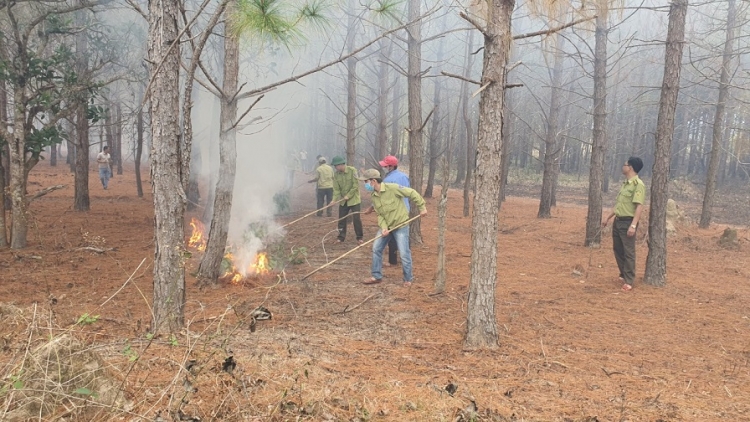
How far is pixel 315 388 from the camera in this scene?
3.52m

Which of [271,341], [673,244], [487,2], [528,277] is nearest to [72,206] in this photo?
[271,341]

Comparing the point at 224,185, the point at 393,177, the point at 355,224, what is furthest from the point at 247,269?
the point at 355,224

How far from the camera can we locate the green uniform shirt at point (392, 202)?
7332 millimetres

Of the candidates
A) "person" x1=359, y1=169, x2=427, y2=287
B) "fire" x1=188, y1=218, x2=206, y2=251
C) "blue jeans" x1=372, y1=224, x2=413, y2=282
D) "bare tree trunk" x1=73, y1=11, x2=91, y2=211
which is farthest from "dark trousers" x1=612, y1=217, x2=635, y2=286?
"bare tree trunk" x1=73, y1=11, x2=91, y2=211

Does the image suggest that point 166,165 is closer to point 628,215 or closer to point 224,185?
point 224,185

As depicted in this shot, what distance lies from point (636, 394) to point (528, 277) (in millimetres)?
4233

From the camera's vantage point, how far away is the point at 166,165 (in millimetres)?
4410

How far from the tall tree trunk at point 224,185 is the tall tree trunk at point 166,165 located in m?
2.20

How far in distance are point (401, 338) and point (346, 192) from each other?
20.6 feet

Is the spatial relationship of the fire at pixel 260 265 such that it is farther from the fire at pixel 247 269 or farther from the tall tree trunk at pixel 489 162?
the tall tree trunk at pixel 489 162

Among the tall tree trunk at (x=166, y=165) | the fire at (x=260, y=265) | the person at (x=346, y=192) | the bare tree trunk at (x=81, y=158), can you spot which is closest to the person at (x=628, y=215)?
the person at (x=346, y=192)

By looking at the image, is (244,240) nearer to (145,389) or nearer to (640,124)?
(145,389)

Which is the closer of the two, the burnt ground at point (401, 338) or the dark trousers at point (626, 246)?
the burnt ground at point (401, 338)

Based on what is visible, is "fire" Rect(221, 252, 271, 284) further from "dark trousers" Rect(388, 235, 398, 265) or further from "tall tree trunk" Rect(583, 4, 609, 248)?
"tall tree trunk" Rect(583, 4, 609, 248)
